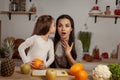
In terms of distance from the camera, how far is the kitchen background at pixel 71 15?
3930 millimetres

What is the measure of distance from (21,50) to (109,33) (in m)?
2.41

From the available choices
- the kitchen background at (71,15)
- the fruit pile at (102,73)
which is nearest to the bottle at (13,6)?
the kitchen background at (71,15)

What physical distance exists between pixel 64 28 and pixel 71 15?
6.41 feet

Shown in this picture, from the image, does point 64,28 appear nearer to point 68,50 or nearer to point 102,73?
point 68,50

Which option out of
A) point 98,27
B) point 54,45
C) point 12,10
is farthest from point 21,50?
point 98,27

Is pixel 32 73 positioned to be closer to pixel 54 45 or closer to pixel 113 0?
pixel 54 45

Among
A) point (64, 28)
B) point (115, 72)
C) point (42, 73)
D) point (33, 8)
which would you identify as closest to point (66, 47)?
point (64, 28)

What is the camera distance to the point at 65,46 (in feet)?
6.75

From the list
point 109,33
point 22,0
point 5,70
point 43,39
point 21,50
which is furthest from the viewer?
point 109,33

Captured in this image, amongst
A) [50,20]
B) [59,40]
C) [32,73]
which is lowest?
[32,73]

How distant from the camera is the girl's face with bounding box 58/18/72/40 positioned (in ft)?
6.64

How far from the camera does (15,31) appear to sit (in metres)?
3.97

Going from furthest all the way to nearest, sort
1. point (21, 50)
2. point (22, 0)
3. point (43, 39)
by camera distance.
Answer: point (22, 0), point (43, 39), point (21, 50)

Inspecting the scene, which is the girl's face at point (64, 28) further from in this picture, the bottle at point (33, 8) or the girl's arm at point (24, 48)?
the bottle at point (33, 8)
